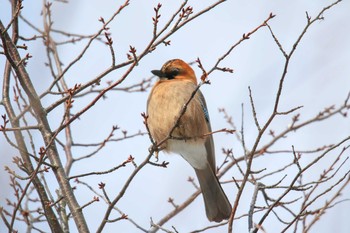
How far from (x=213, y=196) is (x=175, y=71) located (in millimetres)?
1436

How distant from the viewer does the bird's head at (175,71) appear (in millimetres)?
6461

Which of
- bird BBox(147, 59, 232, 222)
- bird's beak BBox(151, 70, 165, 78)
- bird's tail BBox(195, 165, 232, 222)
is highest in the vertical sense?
bird's beak BBox(151, 70, 165, 78)

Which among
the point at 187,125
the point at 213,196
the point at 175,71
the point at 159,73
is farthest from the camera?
the point at 175,71

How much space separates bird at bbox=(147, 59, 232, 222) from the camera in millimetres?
5672

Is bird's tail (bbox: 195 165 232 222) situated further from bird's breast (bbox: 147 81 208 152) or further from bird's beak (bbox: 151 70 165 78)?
bird's beak (bbox: 151 70 165 78)

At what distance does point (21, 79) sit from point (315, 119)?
4.02m

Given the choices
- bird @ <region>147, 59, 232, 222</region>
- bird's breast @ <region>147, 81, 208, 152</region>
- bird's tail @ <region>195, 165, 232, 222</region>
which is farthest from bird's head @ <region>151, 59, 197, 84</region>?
bird's tail @ <region>195, 165, 232, 222</region>

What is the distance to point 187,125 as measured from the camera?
5.64m

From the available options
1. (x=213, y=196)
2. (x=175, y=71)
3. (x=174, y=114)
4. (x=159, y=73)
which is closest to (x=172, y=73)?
(x=175, y=71)

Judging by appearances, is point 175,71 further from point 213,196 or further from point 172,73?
point 213,196

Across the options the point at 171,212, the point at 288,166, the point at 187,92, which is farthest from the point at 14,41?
the point at 288,166

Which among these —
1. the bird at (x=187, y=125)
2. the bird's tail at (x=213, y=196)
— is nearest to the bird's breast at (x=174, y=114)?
the bird at (x=187, y=125)

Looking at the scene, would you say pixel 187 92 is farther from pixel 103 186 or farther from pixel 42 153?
pixel 42 153

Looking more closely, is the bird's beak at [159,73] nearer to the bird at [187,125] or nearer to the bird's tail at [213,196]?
the bird at [187,125]
